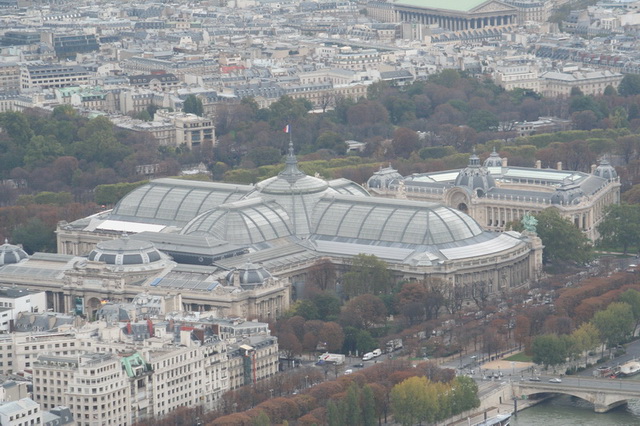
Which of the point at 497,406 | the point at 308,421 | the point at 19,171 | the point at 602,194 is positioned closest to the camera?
the point at 308,421

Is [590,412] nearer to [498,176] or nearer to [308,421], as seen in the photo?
[308,421]

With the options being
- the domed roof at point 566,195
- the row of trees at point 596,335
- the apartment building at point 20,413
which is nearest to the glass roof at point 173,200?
the domed roof at point 566,195

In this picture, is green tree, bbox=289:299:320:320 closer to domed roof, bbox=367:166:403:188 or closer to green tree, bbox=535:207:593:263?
green tree, bbox=535:207:593:263

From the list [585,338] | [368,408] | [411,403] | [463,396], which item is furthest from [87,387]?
[585,338]

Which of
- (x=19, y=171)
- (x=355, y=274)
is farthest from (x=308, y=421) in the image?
(x=19, y=171)

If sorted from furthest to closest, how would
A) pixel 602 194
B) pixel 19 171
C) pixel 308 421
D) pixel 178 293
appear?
pixel 19 171 < pixel 602 194 < pixel 178 293 < pixel 308 421

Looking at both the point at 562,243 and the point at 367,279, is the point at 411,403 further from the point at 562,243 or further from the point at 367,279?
the point at 562,243

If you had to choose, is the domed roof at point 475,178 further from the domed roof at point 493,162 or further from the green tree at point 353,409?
the green tree at point 353,409
